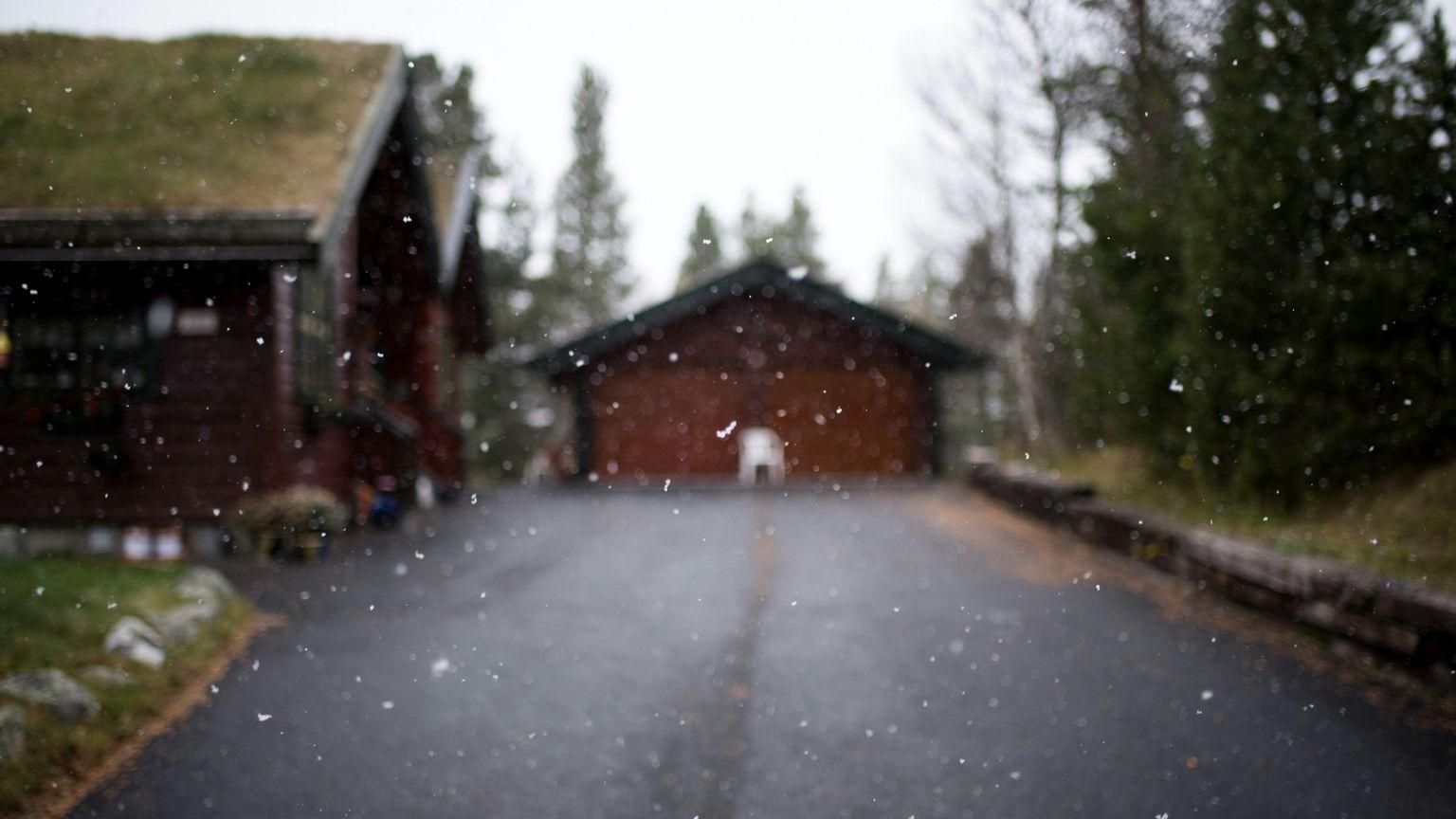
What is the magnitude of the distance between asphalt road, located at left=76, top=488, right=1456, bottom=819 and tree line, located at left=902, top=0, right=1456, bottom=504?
202cm

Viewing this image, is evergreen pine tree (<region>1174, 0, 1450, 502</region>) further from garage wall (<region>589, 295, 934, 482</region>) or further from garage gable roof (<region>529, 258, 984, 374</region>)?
garage wall (<region>589, 295, 934, 482</region>)

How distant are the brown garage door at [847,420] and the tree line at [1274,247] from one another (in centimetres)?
761

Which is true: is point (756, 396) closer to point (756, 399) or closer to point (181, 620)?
point (756, 399)

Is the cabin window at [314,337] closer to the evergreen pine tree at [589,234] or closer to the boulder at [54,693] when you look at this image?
the boulder at [54,693]

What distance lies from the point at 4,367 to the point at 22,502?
1.27 m

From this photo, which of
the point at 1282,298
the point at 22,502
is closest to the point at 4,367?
the point at 22,502

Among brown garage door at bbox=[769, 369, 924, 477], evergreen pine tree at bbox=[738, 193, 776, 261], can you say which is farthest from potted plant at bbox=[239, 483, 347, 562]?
evergreen pine tree at bbox=[738, 193, 776, 261]

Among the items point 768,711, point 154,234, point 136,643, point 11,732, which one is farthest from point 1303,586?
point 154,234

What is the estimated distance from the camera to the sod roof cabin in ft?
24.4

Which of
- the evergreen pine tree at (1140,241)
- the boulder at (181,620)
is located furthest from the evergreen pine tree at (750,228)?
the boulder at (181,620)

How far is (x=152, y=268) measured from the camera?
27.5 feet

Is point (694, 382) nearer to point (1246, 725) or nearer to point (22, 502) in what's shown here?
point (22, 502)

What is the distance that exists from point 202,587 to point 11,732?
111 inches

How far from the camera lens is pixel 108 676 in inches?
162
